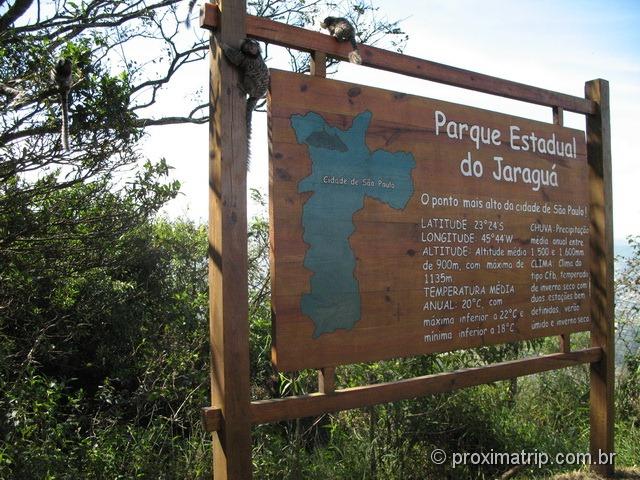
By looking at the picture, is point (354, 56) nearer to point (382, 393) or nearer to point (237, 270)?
point (237, 270)

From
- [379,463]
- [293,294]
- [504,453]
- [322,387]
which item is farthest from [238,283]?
[504,453]

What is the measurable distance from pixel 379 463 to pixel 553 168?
244 centimetres

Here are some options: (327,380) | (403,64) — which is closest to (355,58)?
(403,64)

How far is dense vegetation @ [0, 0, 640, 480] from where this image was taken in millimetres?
3703

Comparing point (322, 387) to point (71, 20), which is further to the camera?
point (71, 20)

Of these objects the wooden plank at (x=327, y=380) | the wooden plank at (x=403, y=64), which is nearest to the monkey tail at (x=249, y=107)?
the wooden plank at (x=403, y=64)

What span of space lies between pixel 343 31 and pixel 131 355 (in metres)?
3.45

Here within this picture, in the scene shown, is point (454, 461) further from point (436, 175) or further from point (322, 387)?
point (436, 175)

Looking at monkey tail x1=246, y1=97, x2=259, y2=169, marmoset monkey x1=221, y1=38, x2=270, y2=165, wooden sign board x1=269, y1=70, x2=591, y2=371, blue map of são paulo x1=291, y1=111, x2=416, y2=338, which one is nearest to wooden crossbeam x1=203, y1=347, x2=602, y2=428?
wooden sign board x1=269, y1=70, x2=591, y2=371

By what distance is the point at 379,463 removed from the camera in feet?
14.1

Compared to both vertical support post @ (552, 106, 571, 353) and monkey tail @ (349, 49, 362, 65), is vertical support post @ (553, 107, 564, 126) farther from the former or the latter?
monkey tail @ (349, 49, 362, 65)

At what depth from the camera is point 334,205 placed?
2.84 m

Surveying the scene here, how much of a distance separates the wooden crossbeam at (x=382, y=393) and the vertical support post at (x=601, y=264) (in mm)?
386

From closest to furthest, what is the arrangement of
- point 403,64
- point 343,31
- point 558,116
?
point 343,31, point 403,64, point 558,116
